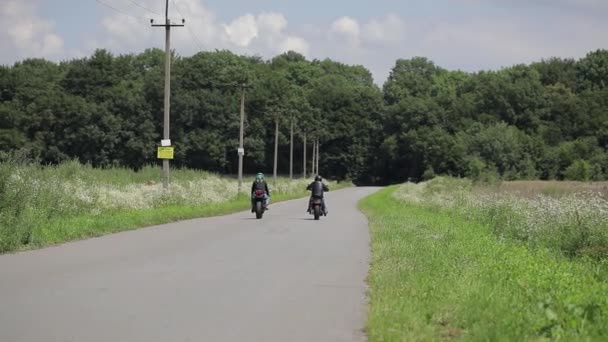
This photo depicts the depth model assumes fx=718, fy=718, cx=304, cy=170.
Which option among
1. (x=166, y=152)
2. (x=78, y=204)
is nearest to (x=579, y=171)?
(x=166, y=152)

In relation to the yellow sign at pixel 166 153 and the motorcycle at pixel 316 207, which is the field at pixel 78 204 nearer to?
the yellow sign at pixel 166 153

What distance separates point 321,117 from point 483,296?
110 m

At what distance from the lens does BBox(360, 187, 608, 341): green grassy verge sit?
7297 mm

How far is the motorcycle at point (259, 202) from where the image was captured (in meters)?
28.0

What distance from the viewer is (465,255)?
13.4 m

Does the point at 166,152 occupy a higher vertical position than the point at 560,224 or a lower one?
higher

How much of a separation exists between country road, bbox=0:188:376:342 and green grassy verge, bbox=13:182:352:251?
0.65m

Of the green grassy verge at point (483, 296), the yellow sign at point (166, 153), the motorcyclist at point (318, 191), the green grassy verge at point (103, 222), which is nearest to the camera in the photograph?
the green grassy verge at point (483, 296)

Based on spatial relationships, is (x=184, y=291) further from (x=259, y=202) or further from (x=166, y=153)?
(x=166, y=153)

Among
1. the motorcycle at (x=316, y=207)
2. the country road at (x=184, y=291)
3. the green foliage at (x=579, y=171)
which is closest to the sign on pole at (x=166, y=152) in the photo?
the motorcycle at (x=316, y=207)

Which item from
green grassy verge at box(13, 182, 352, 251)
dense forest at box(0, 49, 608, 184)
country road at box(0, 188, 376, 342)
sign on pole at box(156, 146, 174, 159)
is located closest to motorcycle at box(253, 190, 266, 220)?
green grassy verge at box(13, 182, 352, 251)

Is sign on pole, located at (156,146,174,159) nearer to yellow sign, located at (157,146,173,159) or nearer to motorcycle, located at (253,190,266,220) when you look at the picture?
yellow sign, located at (157,146,173,159)

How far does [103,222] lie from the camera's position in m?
20.3

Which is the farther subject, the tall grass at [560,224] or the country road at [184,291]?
the tall grass at [560,224]
